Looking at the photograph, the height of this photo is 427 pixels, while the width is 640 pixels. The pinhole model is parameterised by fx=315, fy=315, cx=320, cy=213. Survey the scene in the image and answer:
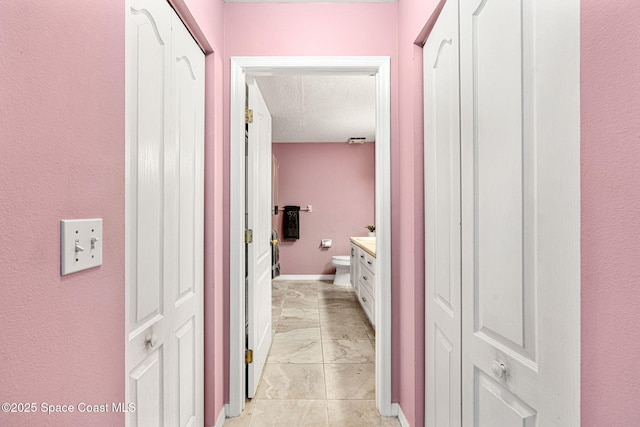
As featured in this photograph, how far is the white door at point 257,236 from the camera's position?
187 centimetres

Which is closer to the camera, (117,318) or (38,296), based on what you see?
(38,296)

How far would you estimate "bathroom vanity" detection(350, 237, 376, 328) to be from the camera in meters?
2.89

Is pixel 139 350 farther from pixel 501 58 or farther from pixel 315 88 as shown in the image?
pixel 315 88

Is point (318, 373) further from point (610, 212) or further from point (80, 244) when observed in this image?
point (610, 212)

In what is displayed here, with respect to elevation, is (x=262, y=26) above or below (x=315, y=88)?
below

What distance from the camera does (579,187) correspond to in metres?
0.61

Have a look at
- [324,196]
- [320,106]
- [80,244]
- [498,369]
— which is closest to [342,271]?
[324,196]

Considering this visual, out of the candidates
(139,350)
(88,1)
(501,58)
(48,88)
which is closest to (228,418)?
(139,350)

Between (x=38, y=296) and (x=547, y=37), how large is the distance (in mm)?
1158

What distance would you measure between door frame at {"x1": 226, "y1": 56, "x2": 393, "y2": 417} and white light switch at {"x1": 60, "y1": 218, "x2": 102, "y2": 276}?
0.99 meters

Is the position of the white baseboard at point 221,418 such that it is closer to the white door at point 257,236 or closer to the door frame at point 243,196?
the door frame at point 243,196

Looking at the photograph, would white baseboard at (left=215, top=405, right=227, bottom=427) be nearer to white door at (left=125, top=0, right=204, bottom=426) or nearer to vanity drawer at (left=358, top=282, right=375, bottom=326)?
white door at (left=125, top=0, right=204, bottom=426)

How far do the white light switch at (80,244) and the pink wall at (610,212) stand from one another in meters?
1.02

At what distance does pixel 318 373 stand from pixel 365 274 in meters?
1.27
